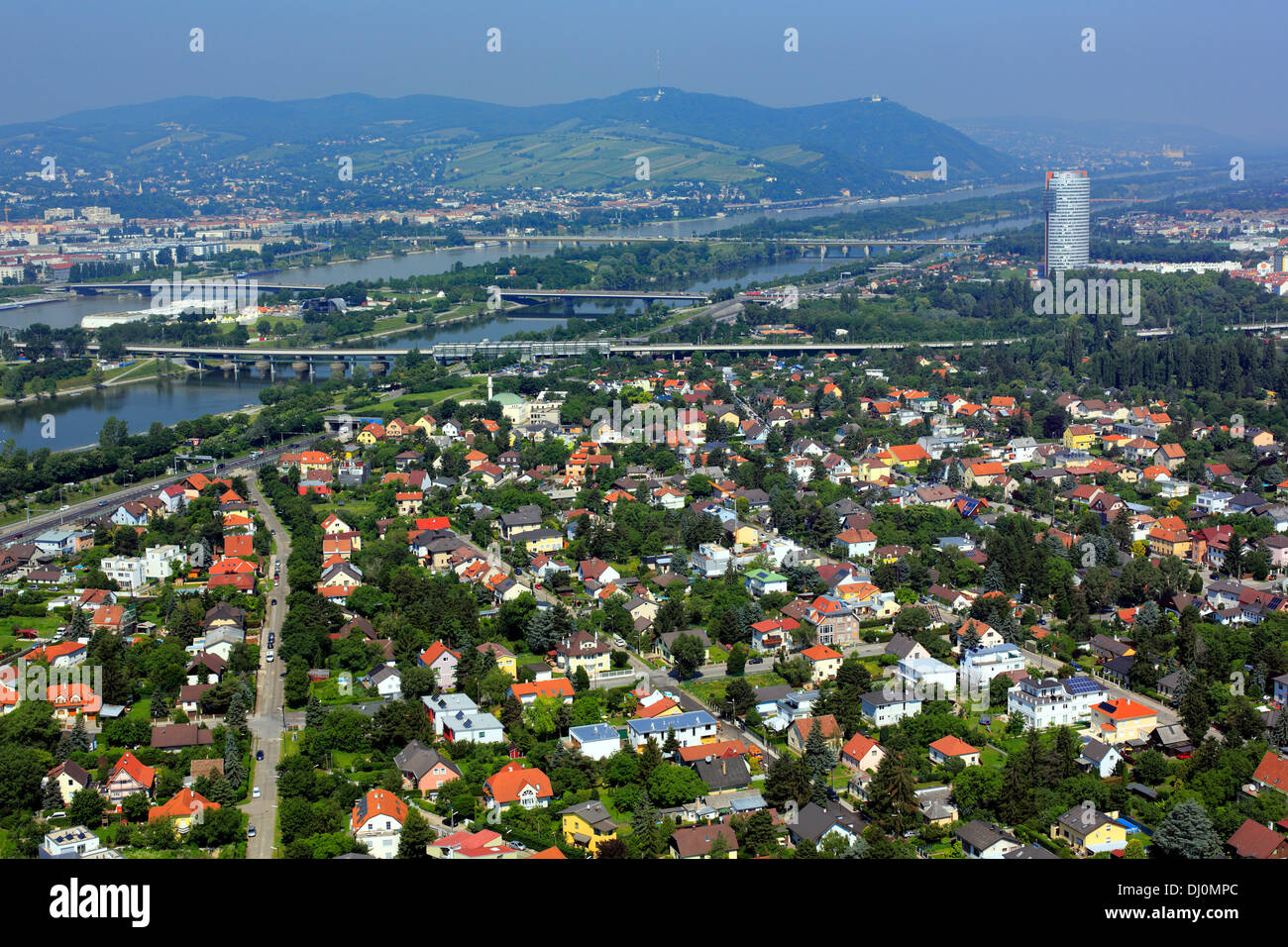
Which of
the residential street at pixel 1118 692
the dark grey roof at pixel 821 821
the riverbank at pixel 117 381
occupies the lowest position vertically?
the residential street at pixel 1118 692

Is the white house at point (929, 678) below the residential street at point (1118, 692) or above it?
above

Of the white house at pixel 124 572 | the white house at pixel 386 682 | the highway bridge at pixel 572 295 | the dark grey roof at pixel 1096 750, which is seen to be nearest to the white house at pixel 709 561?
the white house at pixel 386 682

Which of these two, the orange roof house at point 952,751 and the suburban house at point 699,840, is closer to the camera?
the suburban house at point 699,840

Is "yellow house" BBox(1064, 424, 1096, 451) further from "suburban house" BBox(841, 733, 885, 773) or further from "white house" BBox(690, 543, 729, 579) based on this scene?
"suburban house" BBox(841, 733, 885, 773)

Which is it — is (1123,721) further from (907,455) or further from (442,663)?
(907,455)

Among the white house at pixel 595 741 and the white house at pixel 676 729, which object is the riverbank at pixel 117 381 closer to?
the white house at pixel 595 741

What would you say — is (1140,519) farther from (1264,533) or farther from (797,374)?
(797,374)

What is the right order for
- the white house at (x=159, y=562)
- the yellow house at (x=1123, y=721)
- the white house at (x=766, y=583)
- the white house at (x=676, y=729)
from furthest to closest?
the white house at (x=159, y=562)
the white house at (x=766, y=583)
the yellow house at (x=1123, y=721)
the white house at (x=676, y=729)

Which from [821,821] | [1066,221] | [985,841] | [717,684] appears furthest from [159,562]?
[1066,221]
